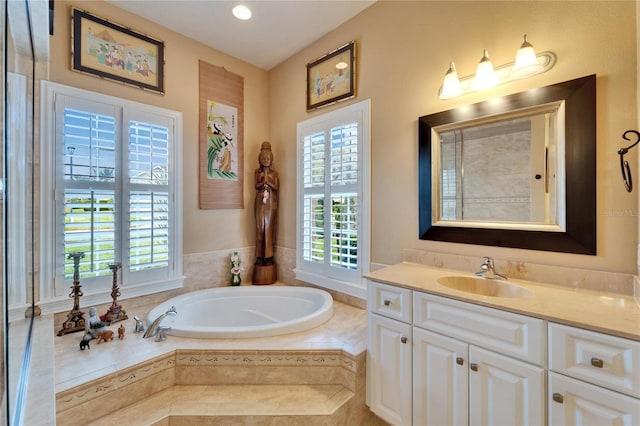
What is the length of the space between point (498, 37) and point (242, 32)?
2171mm

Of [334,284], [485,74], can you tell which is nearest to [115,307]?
[334,284]

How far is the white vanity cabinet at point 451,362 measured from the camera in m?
1.13

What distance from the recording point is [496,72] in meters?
1.65

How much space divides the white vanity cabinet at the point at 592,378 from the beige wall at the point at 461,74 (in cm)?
59

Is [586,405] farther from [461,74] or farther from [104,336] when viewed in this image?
[104,336]

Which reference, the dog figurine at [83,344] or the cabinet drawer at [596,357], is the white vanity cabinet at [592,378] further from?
the dog figurine at [83,344]

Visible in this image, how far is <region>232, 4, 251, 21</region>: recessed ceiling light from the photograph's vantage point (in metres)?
2.28

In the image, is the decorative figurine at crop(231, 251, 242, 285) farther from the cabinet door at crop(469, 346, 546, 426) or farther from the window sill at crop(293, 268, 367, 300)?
the cabinet door at crop(469, 346, 546, 426)

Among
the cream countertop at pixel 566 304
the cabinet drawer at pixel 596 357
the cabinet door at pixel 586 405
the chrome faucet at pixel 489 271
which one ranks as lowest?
the cabinet door at pixel 586 405

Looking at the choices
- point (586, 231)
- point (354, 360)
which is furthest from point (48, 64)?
point (586, 231)

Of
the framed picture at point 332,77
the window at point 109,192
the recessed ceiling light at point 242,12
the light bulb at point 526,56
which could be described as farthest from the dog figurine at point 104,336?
the light bulb at point 526,56

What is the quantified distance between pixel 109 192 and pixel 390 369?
2.47 meters

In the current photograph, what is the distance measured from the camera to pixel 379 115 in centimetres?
228

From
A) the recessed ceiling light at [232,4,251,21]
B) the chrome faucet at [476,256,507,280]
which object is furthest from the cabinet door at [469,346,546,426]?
the recessed ceiling light at [232,4,251,21]
